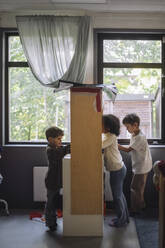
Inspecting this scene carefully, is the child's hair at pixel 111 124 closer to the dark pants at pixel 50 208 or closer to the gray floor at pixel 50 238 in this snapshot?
the dark pants at pixel 50 208

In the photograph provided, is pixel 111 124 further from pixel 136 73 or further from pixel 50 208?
pixel 136 73

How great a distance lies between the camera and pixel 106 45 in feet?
14.0

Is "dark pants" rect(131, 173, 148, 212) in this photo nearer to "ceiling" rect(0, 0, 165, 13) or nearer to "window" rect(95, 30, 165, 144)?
"window" rect(95, 30, 165, 144)

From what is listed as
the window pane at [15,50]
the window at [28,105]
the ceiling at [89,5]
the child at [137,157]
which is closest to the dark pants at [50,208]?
the child at [137,157]

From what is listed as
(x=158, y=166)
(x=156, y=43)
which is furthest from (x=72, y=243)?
(x=156, y=43)

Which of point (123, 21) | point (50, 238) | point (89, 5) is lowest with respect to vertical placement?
point (50, 238)

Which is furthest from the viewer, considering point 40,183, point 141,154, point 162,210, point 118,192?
point 40,183

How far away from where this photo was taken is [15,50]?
14.0ft

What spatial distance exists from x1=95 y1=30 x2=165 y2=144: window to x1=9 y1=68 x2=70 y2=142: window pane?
→ 0.64 metres

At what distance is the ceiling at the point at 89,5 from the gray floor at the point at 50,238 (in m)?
2.62

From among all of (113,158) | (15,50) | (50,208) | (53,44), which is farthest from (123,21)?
(50,208)

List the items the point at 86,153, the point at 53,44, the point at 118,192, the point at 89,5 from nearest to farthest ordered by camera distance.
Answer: the point at 86,153, the point at 118,192, the point at 89,5, the point at 53,44

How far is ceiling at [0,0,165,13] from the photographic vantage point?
3781 millimetres

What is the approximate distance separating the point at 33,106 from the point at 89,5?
151cm
